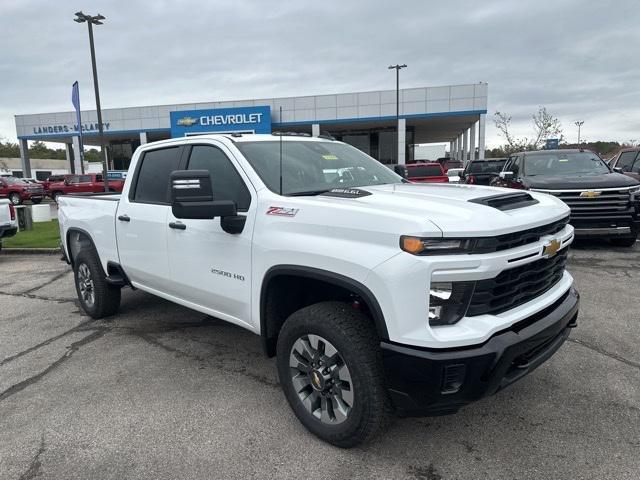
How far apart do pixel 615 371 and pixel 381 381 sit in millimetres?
2345

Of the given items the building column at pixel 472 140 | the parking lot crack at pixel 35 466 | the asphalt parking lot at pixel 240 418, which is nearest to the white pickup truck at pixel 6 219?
the asphalt parking lot at pixel 240 418

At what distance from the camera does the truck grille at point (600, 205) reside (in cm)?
806

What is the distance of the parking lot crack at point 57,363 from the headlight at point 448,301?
3.40 metres

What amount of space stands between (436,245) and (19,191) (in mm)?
28703

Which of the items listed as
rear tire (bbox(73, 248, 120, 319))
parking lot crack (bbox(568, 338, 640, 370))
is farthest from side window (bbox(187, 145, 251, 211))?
parking lot crack (bbox(568, 338, 640, 370))

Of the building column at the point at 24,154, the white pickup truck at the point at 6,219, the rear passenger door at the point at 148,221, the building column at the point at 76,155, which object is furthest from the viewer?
the building column at the point at 24,154

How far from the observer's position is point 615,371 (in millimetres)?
3766

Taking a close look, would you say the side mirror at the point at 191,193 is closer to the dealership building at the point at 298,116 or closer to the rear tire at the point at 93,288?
the rear tire at the point at 93,288

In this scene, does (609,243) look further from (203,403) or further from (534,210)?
(203,403)

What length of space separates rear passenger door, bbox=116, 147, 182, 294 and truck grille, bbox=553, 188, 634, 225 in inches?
269

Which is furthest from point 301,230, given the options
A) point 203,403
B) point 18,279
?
point 18,279

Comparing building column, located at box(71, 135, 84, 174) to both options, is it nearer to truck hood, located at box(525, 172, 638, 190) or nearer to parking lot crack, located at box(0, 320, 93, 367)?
parking lot crack, located at box(0, 320, 93, 367)

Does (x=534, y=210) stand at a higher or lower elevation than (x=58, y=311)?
higher

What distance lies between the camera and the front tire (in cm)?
259
